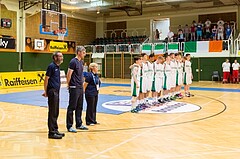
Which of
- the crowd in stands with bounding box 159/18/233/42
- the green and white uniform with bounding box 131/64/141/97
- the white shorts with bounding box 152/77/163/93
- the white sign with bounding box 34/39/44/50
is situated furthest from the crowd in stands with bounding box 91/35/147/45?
the green and white uniform with bounding box 131/64/141/97

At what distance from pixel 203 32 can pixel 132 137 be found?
2181cm

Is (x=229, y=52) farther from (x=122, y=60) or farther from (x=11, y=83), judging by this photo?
(x=11, y=83)

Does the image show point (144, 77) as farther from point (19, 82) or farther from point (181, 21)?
point (181, 21)

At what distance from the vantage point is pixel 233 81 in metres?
23.1

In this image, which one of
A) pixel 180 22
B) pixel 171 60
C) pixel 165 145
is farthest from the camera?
pixel 180 22

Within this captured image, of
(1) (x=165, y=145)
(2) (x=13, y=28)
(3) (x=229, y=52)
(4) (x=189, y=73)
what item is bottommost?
(1) (x=165, y=145)

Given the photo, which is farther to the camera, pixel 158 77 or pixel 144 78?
pixel 158 77

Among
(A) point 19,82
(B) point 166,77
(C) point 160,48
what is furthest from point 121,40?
(B) point 166,77

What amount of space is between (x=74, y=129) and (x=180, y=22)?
24.3 metres

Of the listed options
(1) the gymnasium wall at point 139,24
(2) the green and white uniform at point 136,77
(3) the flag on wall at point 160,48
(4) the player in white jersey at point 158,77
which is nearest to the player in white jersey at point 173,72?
(4) the player in white jersey at point 158,77

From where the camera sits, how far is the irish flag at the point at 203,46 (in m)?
24.0

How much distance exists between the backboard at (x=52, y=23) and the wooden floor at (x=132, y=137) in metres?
10.1

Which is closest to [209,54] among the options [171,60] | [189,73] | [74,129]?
[189,73]

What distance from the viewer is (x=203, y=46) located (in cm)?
2452
